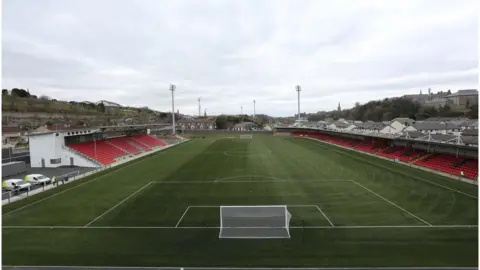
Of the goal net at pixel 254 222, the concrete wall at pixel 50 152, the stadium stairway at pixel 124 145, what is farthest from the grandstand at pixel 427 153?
the concrete wall at pixel 50 152

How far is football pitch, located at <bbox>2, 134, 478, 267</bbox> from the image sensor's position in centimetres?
1355

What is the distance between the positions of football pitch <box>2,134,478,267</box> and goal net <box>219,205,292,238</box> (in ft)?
2.03

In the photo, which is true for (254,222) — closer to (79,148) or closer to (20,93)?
(79,148)

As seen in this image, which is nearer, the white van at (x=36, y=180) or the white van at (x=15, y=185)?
the white van at (x=15, y=185)

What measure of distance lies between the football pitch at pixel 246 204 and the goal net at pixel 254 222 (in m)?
0.62

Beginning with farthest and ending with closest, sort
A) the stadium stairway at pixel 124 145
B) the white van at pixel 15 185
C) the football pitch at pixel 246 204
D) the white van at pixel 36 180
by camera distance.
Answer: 1. the stadium stairway at pixel 124 145
2. the white van at pixel 36 180
3. the white van at pixel 15 185
4. the football pitch at pixel 246 204

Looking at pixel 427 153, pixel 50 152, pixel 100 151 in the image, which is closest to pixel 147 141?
pixel 100 151

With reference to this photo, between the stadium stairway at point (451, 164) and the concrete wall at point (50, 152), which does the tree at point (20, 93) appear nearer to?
the concrete wall at point (50, 152)

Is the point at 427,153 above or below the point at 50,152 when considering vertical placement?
below

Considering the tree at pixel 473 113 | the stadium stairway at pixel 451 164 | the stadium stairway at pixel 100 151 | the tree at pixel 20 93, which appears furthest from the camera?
the tree at pixel 20 93

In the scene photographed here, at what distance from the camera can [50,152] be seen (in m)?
39.6

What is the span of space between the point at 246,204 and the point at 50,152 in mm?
29992

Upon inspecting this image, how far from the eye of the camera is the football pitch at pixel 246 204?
13.6 meters

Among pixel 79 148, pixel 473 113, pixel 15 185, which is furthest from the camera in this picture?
pixel 473 113
